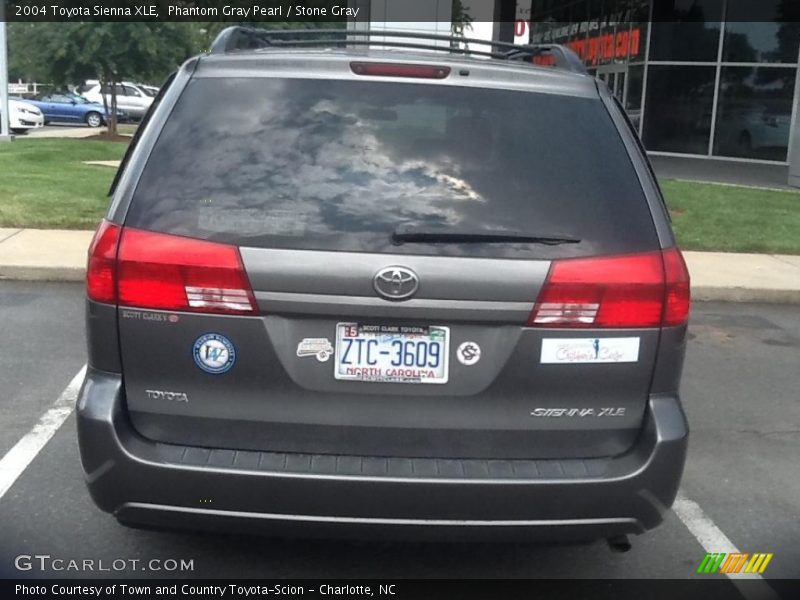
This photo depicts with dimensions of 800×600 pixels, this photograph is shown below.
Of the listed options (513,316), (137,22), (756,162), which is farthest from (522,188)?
(756,162)

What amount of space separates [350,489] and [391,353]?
42cm

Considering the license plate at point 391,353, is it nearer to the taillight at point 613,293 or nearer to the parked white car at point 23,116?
the taillight at point 613,293

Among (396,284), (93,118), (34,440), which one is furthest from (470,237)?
(93,118)

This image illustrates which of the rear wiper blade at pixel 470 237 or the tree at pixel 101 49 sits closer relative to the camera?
the rear wiper blade at pixel 470 237

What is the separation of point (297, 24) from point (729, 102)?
10577 mm

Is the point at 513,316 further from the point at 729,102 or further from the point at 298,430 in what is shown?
the point at 729,102

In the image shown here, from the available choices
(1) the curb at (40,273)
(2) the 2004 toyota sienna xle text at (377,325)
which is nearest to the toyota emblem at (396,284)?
(2) the 2004 toyota sienna xle text at (377,325)

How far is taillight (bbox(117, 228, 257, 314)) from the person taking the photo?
2.81 metres

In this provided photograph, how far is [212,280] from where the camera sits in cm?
281

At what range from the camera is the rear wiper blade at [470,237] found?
2.82 metres

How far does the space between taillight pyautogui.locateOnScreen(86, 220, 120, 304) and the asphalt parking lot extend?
1032 millimetres

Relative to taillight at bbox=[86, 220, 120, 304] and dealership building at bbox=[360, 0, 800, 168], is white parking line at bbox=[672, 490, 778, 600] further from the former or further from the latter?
dealership building at bbox=[360, 0, 800, 168]

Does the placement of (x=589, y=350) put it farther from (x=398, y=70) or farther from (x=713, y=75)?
(x=713, y=75)

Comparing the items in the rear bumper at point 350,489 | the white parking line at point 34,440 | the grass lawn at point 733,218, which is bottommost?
the grass lawn at point 733,218
